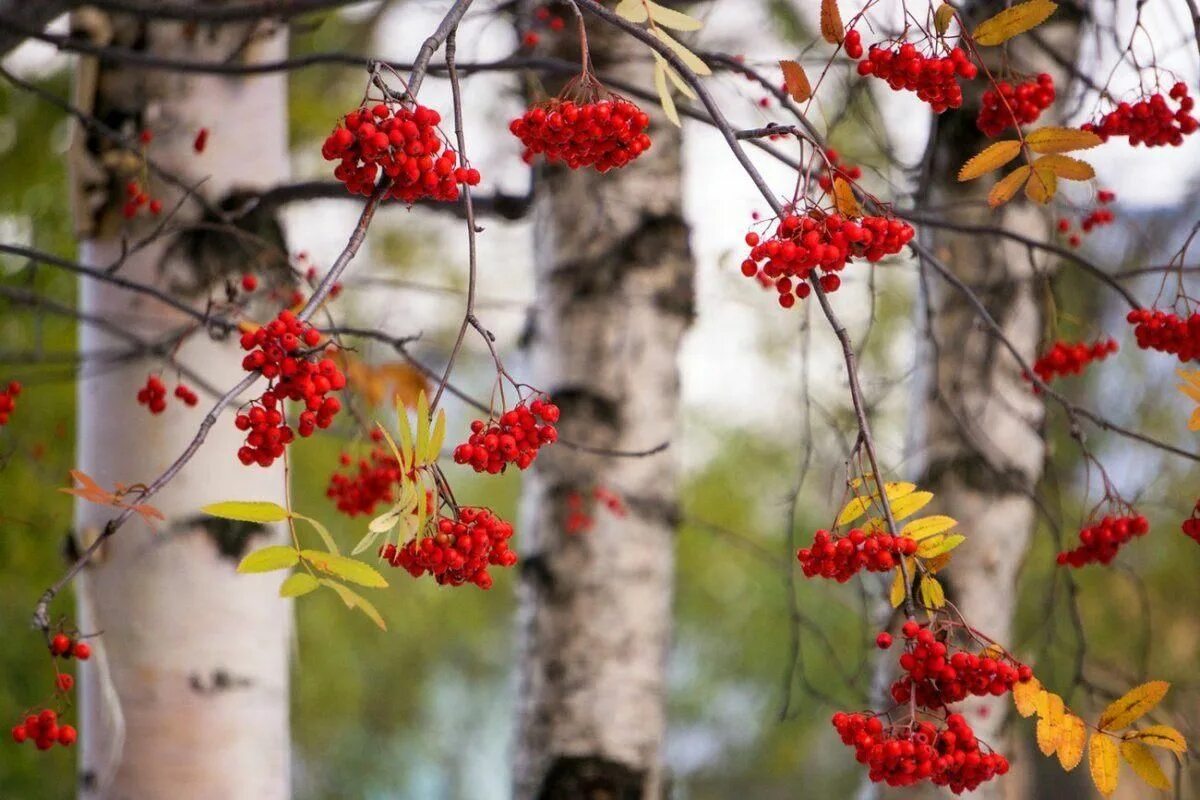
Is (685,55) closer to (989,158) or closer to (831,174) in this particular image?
(831,174)

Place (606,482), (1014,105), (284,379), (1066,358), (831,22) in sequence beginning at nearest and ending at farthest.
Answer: (284,379)
(831,22)
(1014,105)
(1066,358)
(606,482)

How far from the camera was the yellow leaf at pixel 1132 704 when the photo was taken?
884mm

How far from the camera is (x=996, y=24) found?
0.97 m

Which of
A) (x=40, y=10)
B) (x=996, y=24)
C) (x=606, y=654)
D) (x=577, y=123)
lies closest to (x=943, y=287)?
(x=606, y=654)

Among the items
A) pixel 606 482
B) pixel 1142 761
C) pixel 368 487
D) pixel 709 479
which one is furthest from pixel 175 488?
pixel 709 479

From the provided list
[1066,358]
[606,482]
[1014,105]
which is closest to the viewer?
[1014,105]

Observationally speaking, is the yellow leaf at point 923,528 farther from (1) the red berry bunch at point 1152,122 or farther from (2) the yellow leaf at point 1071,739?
(1) the red berry bunch at point 1152,122

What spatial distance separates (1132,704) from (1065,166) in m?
0.44

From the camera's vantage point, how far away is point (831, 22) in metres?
0.94

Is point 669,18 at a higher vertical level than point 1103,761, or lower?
higher

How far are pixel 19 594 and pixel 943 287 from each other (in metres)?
2.74

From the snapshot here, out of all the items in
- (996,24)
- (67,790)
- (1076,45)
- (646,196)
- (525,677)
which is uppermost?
(1076,45)

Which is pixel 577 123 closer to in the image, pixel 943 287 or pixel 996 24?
pixel 996 24

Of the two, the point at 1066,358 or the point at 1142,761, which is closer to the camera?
the point at 1142,761
